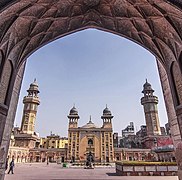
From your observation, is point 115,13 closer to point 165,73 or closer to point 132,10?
point 132,10

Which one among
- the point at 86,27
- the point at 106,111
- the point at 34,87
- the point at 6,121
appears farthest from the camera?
the point at 34,87

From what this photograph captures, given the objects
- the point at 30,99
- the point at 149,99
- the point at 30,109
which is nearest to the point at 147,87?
the point at 149,99

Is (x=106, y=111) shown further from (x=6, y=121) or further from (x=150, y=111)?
(x=6, y=121)

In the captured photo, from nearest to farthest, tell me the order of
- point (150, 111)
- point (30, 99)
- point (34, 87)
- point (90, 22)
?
point (90, 22) → point (150, 111) → point (30, 99) → point (34, 87)

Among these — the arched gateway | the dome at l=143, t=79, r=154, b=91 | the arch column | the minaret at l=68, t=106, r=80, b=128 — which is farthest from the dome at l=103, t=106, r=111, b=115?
the arch column

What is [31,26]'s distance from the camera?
852 centimetres

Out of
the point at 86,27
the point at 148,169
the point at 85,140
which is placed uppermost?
the point at 86,27

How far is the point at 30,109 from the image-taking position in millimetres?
53438

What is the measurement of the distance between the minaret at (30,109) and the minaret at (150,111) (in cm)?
3409

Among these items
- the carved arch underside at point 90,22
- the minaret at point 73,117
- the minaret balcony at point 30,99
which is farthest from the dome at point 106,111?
the carved arch underside at point 90,22

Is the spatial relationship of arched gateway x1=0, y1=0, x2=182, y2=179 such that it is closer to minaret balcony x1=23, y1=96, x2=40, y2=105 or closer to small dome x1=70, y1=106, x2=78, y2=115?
small dome x1=70, y1=106, x2=78, y2=115

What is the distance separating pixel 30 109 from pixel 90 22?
48455 millimetres

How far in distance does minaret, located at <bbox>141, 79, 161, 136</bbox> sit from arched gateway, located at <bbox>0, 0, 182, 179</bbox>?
4372 centimetres

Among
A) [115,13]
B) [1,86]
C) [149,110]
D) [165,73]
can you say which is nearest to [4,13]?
[1,86]
